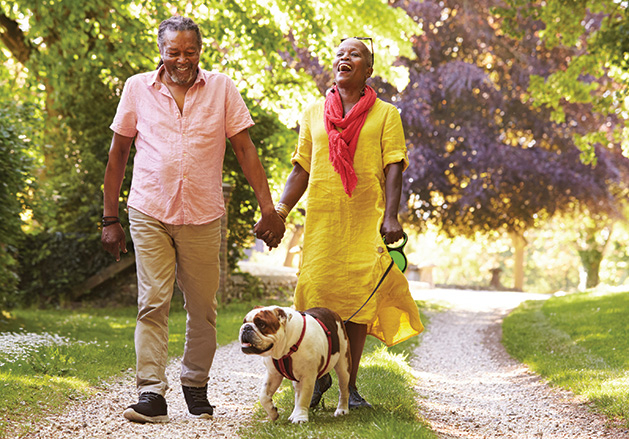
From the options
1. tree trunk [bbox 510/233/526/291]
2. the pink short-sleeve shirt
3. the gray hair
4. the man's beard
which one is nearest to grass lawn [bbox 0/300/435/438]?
the pink short-sleeve shirt

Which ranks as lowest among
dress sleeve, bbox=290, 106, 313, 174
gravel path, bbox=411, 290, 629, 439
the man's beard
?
gravel path, bbox=411, 290, 629, 439

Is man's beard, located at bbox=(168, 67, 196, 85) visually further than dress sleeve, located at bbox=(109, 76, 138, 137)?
No

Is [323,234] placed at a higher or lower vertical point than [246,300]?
higher

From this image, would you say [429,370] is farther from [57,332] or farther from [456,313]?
[456,313]

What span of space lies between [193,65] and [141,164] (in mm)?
693

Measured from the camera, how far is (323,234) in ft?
15.2

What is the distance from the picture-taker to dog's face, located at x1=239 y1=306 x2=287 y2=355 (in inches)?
147

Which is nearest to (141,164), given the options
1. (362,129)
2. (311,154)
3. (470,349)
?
(311,154)

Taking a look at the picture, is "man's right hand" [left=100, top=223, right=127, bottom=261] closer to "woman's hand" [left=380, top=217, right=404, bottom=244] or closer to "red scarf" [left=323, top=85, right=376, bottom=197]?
"red scarf" [left=323, top=85, right=376, bottom=197]

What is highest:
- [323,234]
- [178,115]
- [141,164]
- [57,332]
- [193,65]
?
[193,65]

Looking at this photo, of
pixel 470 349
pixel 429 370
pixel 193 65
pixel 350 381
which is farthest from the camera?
pixel 470 349

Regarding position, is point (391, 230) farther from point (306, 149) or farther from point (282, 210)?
point (306, 149)

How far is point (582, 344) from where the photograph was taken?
922 cm

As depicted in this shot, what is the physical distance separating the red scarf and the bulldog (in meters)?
0.89
